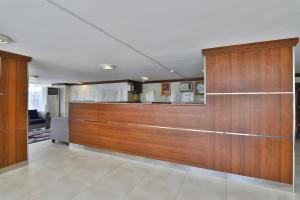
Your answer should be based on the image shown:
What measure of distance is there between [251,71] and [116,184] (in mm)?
2793

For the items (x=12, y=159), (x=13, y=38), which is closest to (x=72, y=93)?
(x=12, y=159)

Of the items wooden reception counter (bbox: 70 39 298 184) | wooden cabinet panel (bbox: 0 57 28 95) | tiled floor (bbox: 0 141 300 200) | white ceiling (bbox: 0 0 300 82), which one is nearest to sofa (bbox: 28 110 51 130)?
tiled floor (bbox: 0 141 300 200)

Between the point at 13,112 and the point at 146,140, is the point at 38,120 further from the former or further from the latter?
the point at 146,140

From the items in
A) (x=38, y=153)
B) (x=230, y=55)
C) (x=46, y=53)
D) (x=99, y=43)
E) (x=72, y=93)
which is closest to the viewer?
(x=99, y=43)

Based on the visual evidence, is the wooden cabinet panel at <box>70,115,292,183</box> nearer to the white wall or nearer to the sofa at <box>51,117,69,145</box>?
the sofa at <box>51,117,69,145</box>

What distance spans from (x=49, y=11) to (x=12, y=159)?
2975 millimetres

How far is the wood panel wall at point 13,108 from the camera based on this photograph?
3.01m

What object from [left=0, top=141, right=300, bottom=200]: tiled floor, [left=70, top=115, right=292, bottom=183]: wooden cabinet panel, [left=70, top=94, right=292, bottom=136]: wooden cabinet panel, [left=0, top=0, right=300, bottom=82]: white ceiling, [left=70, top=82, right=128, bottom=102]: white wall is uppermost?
[left=0, top=0, right=300, bottom=82]: white ceiling

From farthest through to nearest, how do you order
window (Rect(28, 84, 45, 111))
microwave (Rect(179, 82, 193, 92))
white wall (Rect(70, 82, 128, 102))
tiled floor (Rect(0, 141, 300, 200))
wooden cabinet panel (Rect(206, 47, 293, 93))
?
window (Rect(28, 84, 45, 111))
white wall (Rect(70, 82, 128, 102))
microwave (Rect(179, 82, 193, 92))
wooden cabinet panel (Rect(206, 47, 293, 93))
tiled floor (Rect(0, 141, 300, 200))

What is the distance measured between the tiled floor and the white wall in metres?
4.14

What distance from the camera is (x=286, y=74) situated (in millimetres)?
2441

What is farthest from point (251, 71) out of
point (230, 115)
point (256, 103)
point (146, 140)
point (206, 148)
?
point (146, 140)

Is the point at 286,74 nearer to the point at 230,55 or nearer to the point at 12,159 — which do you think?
the point at 230,55

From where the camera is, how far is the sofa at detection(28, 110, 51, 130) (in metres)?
7.15
